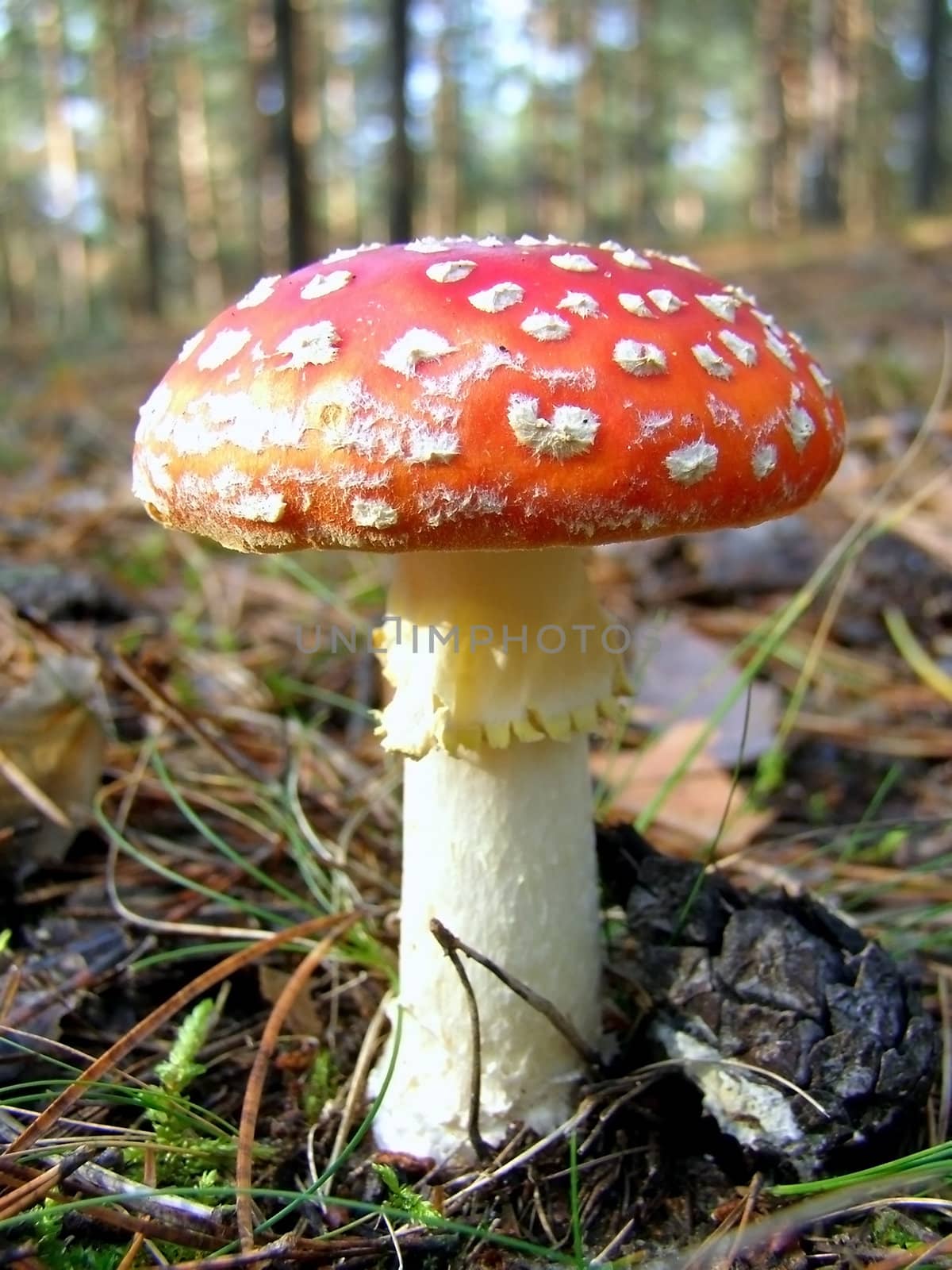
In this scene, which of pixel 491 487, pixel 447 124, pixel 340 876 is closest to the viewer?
pixel 491 487

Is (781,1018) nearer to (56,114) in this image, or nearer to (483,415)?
(483,415)

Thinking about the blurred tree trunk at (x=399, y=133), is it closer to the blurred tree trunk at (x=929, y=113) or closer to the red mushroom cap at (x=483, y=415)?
the red mushroom cap at (x=483, y=415)

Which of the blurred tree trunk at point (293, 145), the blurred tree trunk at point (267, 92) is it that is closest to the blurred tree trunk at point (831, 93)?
the blurred tree trunk at point (267, 92)

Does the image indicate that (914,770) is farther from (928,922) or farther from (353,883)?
(353,883)

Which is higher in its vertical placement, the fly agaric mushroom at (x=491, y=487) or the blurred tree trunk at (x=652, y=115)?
the blurred tree trunk at (x=652, y=115)

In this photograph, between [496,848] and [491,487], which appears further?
[496,848]

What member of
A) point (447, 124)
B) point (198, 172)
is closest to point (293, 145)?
point (447, 124)

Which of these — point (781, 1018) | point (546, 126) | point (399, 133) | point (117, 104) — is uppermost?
point (117, 104)
